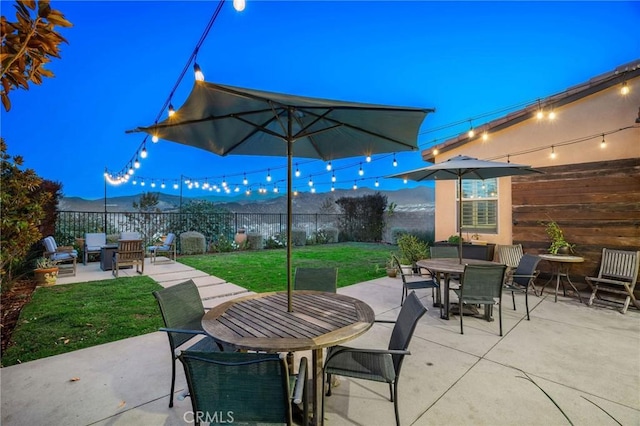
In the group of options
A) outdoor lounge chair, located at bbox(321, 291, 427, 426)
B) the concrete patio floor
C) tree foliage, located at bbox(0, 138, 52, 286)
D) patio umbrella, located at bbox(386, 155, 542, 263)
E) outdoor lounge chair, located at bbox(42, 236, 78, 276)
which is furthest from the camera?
outdoor lounge chair, located at bbox(42, 236, 78, 276)

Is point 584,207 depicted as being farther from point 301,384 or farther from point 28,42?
point 28,42

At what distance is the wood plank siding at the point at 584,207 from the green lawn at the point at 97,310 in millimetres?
3430

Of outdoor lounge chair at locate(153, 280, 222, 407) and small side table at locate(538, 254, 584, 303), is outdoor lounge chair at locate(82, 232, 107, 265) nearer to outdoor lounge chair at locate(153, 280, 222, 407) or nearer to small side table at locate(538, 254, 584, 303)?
outdoor lounge chair at locate(153, 280, 222, 407)

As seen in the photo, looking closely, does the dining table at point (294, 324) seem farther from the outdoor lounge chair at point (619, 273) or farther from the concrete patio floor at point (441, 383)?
the outdoor lounge chair at point (619, 273)

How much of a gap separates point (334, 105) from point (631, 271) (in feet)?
19.4

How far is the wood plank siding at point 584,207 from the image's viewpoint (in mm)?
4883

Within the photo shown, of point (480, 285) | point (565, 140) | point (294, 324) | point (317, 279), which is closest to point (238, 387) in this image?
point (294, 324)

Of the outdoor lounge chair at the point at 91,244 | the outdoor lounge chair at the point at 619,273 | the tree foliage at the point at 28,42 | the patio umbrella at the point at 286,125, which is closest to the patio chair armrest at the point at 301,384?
the patio umbrella at the point at 286,125

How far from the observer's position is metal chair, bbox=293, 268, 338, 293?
311 centimetres

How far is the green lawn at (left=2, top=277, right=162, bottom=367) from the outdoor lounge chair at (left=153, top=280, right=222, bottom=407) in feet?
4.86

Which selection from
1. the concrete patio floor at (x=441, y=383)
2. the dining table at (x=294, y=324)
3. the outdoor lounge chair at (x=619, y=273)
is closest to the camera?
the dining table at (x=294, y=324)

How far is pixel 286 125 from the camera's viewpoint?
3014 mm

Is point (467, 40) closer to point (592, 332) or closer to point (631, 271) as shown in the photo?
point (631, 271)

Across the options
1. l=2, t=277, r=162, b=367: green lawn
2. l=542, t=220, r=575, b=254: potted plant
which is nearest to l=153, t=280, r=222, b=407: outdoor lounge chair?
l=2, t=277, r=162, b=367: green lawn
